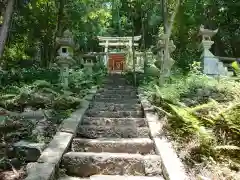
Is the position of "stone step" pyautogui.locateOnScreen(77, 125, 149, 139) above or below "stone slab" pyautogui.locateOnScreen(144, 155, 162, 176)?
above

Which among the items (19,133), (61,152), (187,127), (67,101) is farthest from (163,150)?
(67,101)

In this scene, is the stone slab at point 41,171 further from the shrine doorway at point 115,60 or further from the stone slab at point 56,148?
the shrine doorway at point 115,60

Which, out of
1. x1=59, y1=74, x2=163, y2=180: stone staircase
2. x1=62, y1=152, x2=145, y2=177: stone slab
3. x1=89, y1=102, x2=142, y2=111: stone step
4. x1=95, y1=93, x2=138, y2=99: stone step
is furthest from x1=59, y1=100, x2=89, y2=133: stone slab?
x1=95, y1=93, x2=138, y2=99: stone step

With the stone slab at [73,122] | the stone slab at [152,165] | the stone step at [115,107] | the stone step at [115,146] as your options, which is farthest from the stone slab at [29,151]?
the stone step at [115,107]

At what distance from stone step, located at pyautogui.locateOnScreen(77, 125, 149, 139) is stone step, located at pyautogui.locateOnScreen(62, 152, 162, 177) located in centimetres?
123

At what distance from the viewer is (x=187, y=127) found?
4.96 m

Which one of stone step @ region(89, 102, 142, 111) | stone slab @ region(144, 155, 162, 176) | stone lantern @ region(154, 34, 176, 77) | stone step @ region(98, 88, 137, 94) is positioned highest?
stone lantern @ region(154, 34, 176, 77)

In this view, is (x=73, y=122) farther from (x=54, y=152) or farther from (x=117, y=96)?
(x=117, y=96)

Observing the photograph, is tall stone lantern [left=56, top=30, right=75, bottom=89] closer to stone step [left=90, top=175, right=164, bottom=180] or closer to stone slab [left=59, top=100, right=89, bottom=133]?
stone slab [left=59, top=100, right=89, bottom=133]

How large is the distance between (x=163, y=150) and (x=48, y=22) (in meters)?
16.3

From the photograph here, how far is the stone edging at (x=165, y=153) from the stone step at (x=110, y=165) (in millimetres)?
204

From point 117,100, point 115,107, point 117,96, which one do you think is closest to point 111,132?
point 115,107

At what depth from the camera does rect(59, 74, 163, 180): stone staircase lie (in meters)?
4.52

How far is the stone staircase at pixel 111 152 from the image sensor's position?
14.8 ft
